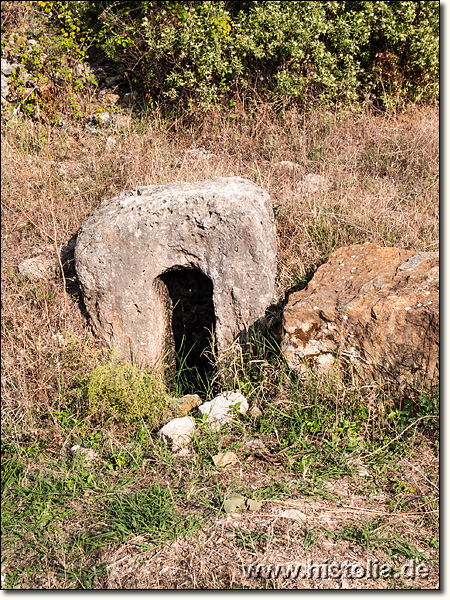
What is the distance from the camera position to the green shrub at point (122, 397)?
3.48 m

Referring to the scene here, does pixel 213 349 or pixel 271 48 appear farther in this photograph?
pixel 271 48

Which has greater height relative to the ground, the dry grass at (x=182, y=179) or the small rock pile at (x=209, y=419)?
the dry grass at (x=182, y=179)

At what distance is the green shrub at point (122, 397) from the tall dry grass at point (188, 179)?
26 cm

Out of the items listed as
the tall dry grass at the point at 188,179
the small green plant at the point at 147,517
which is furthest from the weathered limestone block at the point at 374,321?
the small green plant at the point at 147,517

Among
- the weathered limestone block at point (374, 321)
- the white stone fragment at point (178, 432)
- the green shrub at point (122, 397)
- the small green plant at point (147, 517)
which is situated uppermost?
the weathered limestone block at point (374, 321)

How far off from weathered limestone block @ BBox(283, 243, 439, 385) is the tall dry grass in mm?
807

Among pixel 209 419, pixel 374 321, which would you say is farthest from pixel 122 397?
pixel 374 321

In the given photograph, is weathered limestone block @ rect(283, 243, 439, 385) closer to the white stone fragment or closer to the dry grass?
the dry grass

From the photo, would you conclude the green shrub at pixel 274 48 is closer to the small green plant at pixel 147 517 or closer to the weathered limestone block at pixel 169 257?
the weathered limestone block at pixel 169 257

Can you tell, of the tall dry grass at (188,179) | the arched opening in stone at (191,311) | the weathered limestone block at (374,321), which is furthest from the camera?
the arched opening in stone at (191,311)

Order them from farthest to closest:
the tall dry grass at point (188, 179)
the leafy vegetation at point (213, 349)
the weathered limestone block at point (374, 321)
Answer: the tall dry grass at point (188, 179) → the weathered limestone block at point (374, 321) → the leafy vegetation at point (213, 349)

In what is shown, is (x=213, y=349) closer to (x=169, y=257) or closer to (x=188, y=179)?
(x=169, y=257)

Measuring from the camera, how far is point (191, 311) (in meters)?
4.65

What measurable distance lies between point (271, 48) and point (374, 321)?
464cm
